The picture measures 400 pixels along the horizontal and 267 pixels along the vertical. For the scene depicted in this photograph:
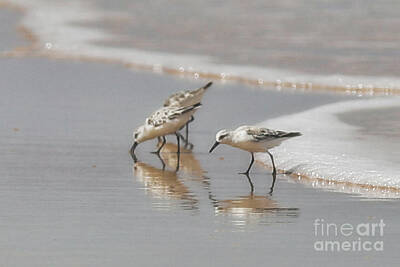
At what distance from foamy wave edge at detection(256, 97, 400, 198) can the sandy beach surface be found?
0.77 feet

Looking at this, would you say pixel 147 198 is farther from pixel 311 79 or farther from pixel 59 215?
pixel 311 79

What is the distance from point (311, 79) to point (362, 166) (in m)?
7.11

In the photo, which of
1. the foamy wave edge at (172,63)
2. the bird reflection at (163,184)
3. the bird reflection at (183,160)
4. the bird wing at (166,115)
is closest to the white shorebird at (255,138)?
the bird reflection at (183,160)

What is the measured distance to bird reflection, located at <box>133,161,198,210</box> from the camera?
9.07 meters

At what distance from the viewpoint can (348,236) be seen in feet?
25.5

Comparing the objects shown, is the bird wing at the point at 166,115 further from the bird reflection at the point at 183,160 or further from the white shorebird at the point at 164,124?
the bird reflection at the point at 183,160

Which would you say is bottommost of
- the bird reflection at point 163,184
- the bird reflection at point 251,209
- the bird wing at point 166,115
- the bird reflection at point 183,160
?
the bird reflection at point 251,209

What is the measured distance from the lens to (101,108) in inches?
549

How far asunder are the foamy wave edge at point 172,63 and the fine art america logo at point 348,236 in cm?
834

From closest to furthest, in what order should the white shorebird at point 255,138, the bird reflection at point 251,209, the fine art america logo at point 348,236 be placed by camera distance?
the fine art america logo at point 348,236
the bird reflection at point 251,209
the white shorebird at point 255,138

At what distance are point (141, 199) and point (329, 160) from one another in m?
2.31

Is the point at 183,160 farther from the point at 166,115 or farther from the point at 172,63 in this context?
the point at 172,63

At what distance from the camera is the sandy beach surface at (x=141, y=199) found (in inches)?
285

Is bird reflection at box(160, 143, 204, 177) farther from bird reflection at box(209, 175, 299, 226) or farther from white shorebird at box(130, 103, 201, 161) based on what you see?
bird reflection at box(209, 175, 299, 226)
